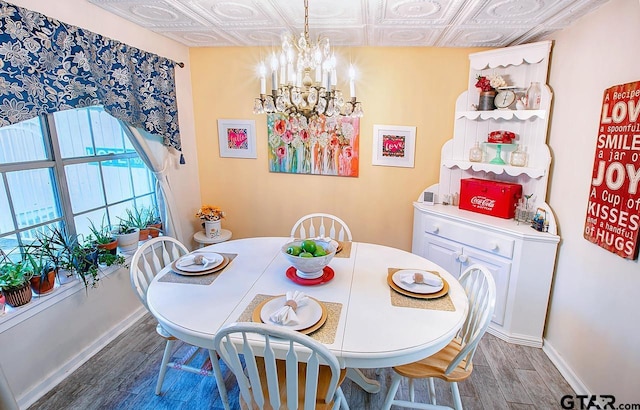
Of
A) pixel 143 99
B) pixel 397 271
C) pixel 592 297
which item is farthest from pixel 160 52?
pixel 592 297

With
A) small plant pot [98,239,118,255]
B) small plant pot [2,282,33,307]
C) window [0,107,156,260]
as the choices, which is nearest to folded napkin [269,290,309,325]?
small plant pot [2,282,33,307]

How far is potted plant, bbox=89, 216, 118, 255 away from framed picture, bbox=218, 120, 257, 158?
1.29m

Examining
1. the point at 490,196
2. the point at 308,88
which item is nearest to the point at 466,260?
the point at 490,196

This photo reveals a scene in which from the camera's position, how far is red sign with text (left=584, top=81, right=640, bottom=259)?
1567mm

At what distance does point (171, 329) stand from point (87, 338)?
4.24 feet

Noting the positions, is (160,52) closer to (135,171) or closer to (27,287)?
(135,171)

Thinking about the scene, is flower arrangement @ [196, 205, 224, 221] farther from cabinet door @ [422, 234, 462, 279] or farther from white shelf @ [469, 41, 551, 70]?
white shelf @ [469, 41, 551, 70]

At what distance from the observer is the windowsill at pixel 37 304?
1704mm

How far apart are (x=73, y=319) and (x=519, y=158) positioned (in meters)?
3.31

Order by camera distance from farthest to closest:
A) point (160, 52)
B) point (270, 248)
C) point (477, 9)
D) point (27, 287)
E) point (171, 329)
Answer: point (160, 52)
point (270, 248)
point (477, 9)
point (27, 287)
point (171, 329)

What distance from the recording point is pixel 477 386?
77.8 inches

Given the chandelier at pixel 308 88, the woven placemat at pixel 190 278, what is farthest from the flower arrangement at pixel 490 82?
the woven placemat at pixel 190 278

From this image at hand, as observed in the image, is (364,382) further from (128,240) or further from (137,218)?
(137,218)

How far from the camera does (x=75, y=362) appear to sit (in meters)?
2.09
